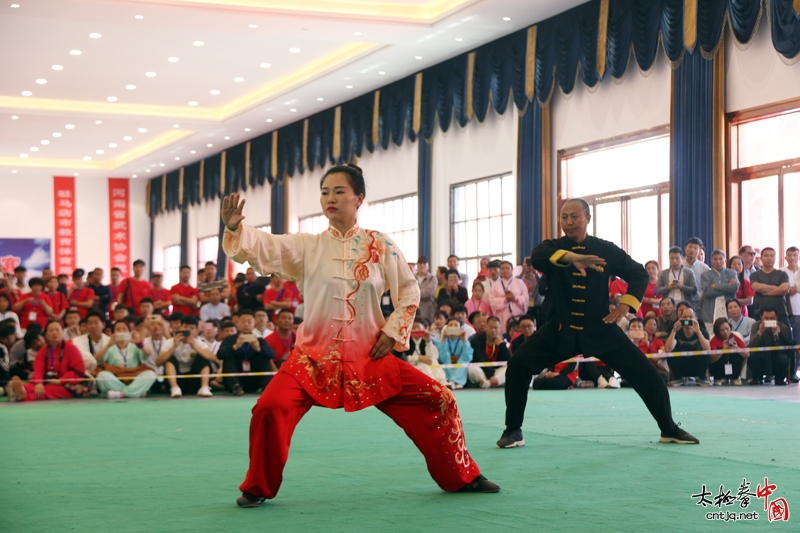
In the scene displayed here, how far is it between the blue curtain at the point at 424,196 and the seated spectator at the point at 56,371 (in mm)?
7196

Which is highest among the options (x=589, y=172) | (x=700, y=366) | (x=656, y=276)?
(x=589, y=172)

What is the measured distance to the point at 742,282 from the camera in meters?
10.1

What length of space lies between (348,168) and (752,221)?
807 centimetres

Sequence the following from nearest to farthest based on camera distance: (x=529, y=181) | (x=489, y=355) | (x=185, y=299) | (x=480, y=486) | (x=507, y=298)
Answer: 1. (x=480, y=486)
2. (x=489, y=355)
3. (x=507, y=298)
4. (x=185, y=299)
5. (x=529, y=181)

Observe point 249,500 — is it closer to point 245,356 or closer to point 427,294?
point 245,356

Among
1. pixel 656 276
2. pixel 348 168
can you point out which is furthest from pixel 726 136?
pixel 348 168

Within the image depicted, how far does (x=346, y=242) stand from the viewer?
3.69m

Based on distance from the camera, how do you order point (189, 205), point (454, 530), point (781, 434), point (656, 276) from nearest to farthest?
point (454, 530), point (781, 434), point (656, 276), point (189, 205)

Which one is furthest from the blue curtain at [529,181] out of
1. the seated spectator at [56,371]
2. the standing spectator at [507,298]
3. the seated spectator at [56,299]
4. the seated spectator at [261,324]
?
the seated spectator at [56,371]

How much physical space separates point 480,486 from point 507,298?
7.74 meters

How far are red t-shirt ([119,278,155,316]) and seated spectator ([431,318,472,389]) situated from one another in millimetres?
4019

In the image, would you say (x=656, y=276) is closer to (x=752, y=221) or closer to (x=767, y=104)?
(x=752, y=221)

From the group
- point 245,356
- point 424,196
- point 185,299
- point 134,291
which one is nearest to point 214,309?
point 185,299

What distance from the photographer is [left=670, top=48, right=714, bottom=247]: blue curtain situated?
10.7m
